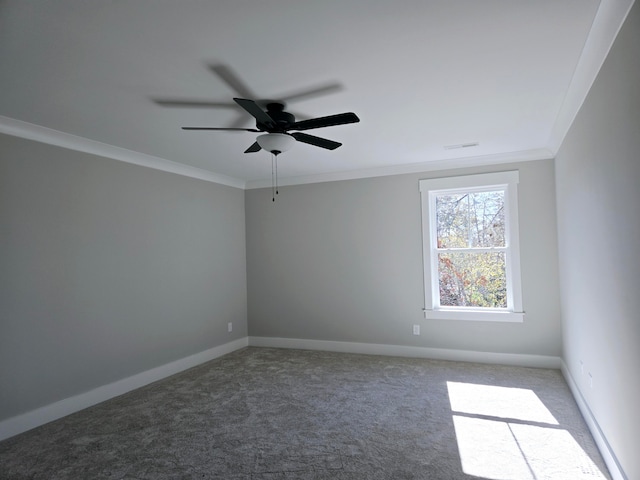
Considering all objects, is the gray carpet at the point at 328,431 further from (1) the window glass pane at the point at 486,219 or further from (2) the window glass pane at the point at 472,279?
(1) the window glass pane at the point at 486,219

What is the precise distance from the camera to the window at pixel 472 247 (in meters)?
4.50

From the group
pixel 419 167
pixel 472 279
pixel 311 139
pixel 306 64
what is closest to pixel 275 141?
pixel 311 139

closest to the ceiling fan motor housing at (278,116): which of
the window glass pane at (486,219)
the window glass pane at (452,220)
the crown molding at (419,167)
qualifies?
the crown molding at (419,167)

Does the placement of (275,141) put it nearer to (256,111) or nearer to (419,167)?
(256,111)

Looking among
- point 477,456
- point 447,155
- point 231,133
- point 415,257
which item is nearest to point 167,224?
point 231,133

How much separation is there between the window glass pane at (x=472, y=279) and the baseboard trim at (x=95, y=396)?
3098mm

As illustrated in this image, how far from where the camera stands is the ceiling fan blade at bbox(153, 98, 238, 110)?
274cm

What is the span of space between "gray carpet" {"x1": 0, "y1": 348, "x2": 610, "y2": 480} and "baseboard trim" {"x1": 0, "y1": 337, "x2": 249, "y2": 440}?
93 millimetres

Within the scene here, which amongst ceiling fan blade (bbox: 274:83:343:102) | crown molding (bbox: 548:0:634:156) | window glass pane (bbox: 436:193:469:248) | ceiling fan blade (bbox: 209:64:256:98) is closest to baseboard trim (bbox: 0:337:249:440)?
ceiling fan blade (bbox: 209:64:256:98)

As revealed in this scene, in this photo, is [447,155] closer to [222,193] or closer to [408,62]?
[408,62]

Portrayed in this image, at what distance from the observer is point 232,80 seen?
7.97 ft

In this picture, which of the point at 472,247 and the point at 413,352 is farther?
the point at 413,352

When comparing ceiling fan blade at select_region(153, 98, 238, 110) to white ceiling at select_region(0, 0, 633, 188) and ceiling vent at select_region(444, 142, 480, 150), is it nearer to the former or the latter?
white ceiling at select_region(0, 0, 633, 188)

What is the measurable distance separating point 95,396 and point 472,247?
171 inches
